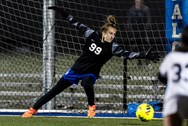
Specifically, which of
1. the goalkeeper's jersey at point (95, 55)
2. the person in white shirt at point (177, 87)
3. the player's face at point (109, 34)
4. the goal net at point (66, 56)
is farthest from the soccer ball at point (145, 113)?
the person in white shirt at point (177, 87)

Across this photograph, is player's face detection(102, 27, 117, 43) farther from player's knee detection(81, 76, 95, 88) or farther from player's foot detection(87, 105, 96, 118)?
player's foot detection(87, 105, 96, 118)

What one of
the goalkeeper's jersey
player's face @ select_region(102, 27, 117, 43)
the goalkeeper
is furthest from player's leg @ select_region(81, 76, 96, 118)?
player's face @ select_region(102, 27, 117, 43)

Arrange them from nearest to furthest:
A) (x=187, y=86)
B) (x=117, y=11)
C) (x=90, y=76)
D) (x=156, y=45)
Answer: (x=187, y=86) → (x=90, y=76) → (x=156, y=45) → (x=117, y=11)

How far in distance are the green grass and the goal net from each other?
108 centimetres

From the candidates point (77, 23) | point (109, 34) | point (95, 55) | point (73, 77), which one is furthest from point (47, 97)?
point (109, 34)

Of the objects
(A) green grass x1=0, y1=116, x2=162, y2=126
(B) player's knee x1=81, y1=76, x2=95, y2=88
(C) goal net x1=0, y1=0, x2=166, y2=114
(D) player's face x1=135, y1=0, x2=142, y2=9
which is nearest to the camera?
(A) green grass x1=0, y1=116, x2=162, y2=126

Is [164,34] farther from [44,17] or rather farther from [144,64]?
[44,17]

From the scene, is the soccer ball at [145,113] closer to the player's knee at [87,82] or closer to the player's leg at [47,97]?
the player's knee at [87,82]

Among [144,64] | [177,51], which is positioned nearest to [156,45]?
[144,64]

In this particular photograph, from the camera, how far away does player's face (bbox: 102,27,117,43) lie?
10.4 m

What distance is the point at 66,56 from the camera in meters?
12.6

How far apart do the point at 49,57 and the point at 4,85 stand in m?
1.30

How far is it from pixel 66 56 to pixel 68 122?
9.29 feet

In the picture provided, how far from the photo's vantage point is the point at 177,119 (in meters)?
5.74
